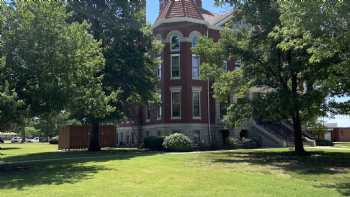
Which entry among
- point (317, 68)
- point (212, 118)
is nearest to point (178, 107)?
point (212, 118)

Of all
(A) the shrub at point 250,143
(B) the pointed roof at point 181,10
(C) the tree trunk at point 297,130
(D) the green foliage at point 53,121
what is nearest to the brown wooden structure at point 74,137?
(D) the green foliage at point 53,121

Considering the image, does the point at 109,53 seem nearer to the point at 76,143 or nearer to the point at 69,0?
the point at 69,0

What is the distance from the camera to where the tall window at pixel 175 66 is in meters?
41.9

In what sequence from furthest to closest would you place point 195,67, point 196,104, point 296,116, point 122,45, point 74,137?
point 195,67 < point 196,104 < point 74,137 < point 122,45 < point 296,116

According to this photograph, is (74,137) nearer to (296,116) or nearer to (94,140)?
(94,140)

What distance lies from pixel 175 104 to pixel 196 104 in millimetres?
2012

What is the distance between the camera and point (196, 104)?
1651 inches

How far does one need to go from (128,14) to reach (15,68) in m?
17.2

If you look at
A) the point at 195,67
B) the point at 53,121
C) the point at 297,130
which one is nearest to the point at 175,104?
the point at 195,67

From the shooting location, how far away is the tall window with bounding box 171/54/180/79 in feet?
137

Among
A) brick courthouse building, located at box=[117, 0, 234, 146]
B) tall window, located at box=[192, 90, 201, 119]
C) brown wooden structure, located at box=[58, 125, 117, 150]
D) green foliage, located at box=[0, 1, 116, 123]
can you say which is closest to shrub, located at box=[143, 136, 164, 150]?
brick courthouse building, located at box=[117, 0, 234, 146]

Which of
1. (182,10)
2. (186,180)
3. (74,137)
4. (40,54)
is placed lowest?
(186,180)

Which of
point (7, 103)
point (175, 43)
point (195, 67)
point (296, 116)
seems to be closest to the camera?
point (7, 103)

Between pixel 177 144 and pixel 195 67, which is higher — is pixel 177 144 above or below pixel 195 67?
below
